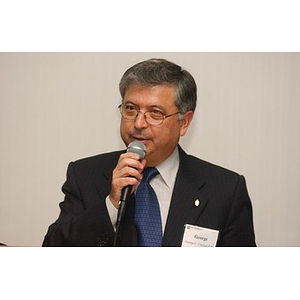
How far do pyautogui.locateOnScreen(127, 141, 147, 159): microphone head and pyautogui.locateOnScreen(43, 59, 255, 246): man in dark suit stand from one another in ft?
0.49

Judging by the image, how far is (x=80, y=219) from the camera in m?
2.71

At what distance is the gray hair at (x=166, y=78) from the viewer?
2.77m

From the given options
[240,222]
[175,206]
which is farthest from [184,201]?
[240,222]

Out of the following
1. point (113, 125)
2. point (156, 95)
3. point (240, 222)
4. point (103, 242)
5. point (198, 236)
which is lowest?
point (103, 242)

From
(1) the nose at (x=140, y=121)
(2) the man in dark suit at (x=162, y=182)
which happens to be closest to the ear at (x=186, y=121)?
(2) the man in dark suit at (x=162, y=182)

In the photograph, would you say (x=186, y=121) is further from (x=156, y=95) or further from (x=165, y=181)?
(x=165, y=181)

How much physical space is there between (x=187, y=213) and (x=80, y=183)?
52 cm

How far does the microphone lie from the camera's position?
2492 millimetres

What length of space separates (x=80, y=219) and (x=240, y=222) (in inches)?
29.7

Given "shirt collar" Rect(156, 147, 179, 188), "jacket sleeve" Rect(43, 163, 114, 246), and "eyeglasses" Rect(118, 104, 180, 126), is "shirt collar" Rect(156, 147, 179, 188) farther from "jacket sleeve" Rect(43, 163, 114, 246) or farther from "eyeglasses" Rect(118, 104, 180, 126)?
"jacket sleeve" Rect(43, 163, 114, 246)

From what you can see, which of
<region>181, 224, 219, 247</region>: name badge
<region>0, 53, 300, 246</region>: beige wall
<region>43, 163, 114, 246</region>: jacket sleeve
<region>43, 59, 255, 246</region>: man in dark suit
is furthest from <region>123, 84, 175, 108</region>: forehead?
<region>181, 224, 219, 247</region>: name badge
